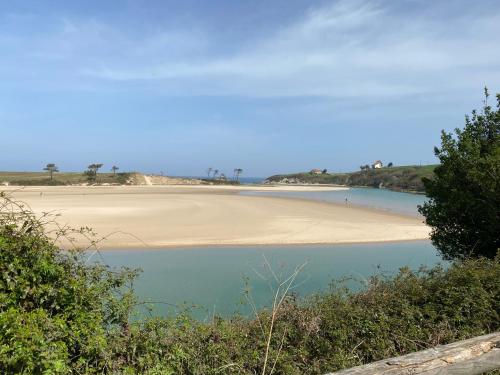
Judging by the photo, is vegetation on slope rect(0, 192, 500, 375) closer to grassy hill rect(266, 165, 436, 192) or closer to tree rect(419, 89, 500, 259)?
tree rect(419, 89, 500, 259)

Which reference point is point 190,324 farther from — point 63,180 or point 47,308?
point 63,180

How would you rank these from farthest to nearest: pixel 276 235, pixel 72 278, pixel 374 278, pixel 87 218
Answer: pixel 87 218
pixel 276 235
pixel 374 278
pixel 72 278

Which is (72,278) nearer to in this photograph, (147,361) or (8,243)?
(8,243)

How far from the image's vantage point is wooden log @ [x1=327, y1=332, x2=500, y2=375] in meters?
3.24

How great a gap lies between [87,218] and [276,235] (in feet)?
43.1

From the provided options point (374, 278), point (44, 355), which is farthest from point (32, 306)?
point (374, 278)

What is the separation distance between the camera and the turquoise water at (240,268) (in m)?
11.1

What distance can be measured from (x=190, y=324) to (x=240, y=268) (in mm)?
10163

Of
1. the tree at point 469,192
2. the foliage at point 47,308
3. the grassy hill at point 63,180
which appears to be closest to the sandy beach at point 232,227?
the tree at point 469,192

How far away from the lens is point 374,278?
6.93 meters

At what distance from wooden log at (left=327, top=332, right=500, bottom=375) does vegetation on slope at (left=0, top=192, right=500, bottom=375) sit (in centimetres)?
96

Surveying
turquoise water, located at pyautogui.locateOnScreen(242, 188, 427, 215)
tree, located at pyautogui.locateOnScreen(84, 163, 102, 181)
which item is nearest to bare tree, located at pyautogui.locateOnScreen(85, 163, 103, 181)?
tree, located at pyautogui.locateOnScreen(84, 163, 102, 181)

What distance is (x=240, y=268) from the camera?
1537cm

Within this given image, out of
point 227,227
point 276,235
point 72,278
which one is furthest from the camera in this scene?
point 227,227
